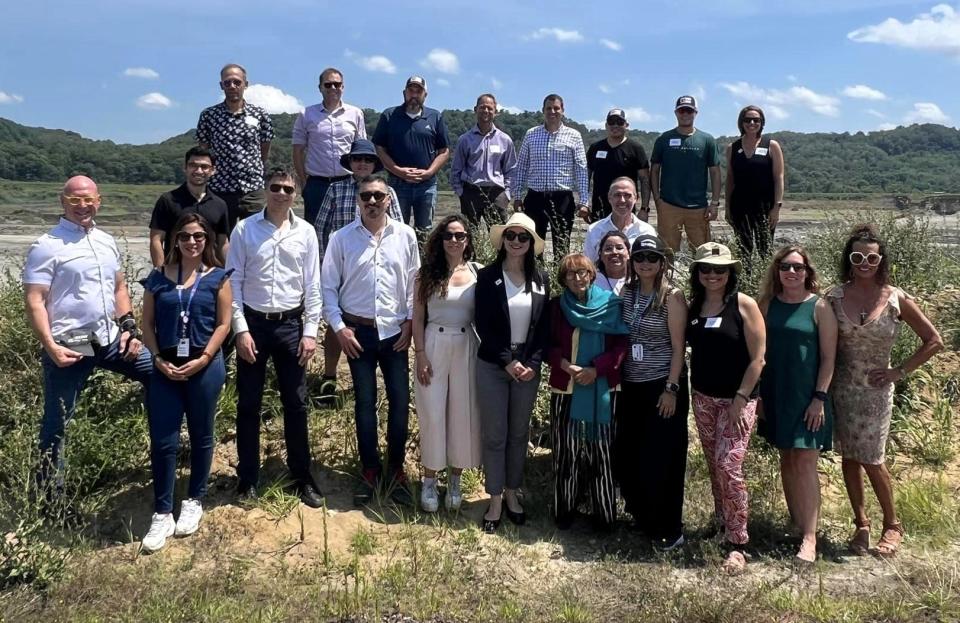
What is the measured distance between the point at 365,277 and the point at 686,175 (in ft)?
13.3

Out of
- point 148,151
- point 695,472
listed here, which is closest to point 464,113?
point 148,151

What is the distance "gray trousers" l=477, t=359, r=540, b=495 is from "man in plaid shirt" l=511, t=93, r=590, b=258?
9.64ft

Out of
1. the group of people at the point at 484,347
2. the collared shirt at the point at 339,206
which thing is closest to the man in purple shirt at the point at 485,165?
the collared shirt at the point at 339,206

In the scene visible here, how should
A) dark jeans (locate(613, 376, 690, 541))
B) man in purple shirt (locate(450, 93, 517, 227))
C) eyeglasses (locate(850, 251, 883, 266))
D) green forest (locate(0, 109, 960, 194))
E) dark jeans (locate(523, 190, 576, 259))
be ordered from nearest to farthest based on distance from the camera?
1. eyeglasses (locate(850, 251, 883, 266))
2. dark jeans (locate(613, 376, 690, 541))
3. dark jeans (locate(523, 190, 576, 259))
4. man in purple shirt (locate(450, 93, 517, 227))
5. green forest (locate(0, 109, 960, 194))

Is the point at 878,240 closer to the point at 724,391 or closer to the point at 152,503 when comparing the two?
the point at 724,391

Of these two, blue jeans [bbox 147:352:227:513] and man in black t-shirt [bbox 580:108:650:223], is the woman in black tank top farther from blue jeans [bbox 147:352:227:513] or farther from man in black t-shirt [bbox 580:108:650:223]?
blue jeans [bbox 147:352:227:513]

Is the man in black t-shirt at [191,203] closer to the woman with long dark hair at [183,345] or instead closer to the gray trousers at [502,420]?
the woman with long dark hair at [183,345]

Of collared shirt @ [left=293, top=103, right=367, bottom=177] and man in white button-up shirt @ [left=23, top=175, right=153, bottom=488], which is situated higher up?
collared shirt @ [left=293, top=103, right=367, bottom=177]

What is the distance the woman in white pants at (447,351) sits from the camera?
14.9 feet

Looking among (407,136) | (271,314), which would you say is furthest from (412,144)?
(271,314)

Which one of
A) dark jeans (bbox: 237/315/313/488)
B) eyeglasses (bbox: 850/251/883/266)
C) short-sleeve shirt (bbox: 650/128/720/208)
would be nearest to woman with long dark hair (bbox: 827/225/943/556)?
eyeglasses (bbox: 850/251/883/266)

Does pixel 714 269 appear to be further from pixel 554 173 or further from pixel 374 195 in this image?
pixel 554 173

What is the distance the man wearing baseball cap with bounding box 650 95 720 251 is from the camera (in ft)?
23.8

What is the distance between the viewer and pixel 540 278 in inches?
181
